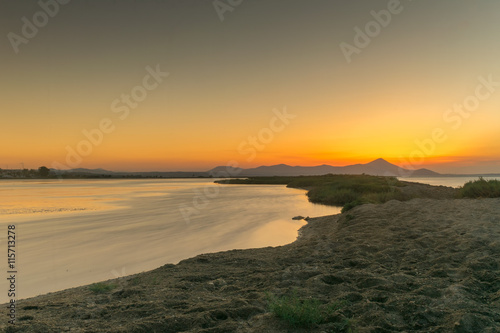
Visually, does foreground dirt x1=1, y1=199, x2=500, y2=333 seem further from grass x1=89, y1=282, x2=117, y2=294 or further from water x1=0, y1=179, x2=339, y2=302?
water x1=0, y1=179, x2=339, y2=302

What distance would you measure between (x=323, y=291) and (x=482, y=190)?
61.8 feet

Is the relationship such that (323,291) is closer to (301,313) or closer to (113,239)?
(301,313)

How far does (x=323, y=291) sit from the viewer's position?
5078mm

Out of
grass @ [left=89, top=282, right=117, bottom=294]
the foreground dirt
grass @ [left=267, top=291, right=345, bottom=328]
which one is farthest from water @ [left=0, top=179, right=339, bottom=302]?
grass @ [left=267, top=291, right=345, bottom=328]

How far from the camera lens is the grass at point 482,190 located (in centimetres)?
1773

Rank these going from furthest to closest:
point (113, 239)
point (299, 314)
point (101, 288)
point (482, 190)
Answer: point (482, 190) < point (113, 239) < point (101, 288) < point (299, 314)

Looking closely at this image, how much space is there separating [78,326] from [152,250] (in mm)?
6861

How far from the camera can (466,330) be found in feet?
11.1

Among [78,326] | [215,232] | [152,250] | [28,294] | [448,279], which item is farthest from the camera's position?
[215,232]

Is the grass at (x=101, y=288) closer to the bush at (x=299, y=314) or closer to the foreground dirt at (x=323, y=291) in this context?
the foreground dirt at (x=323, y=291)

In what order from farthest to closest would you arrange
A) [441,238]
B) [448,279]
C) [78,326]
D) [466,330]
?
[441,238]
[448,279]
[78,326]
[466,330]

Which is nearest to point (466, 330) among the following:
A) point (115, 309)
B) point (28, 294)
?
point (115, 309)

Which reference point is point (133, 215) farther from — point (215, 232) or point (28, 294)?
point (28, 294)

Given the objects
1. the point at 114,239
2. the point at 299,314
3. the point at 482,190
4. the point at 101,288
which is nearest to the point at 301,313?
the point at 299,314
